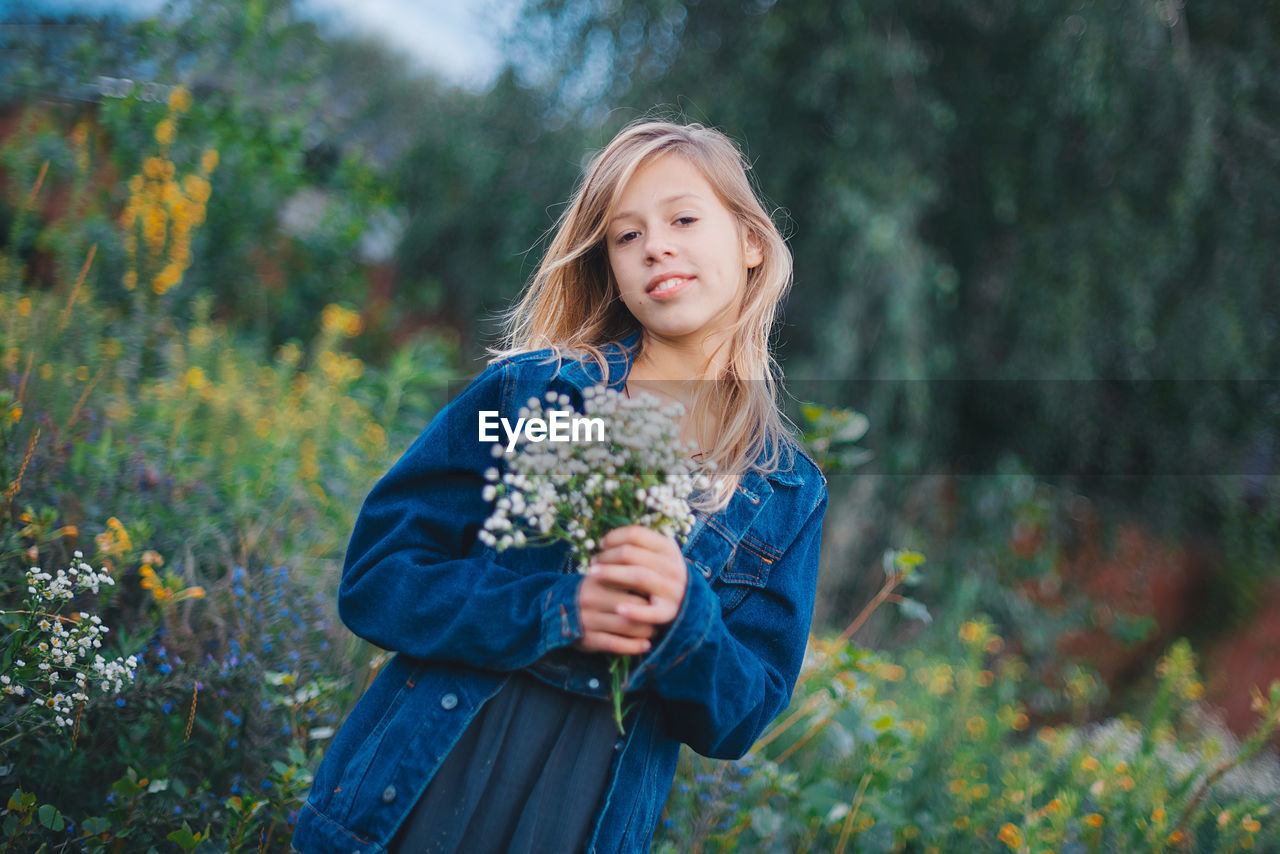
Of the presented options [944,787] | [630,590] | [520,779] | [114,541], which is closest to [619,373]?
[630,590]

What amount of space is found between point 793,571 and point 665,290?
48 cm

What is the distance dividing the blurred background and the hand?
104 cm

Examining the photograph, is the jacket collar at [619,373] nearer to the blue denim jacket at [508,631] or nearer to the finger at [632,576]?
the blue denim jacket at [508,631]

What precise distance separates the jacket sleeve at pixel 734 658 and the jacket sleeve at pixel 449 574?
0.14 m

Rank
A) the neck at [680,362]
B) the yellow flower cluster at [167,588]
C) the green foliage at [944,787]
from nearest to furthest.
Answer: the neck at [680,362], the yellow flower cluster at [167,588], the green foliage at [944,787]

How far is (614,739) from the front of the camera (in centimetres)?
110

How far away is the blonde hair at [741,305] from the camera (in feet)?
4.23

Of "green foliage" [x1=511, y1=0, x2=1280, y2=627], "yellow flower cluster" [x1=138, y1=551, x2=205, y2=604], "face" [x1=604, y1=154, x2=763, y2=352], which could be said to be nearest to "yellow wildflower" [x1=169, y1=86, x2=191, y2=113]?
"green foliage" [x1=511, y1=0, x2=1280, y2=627]

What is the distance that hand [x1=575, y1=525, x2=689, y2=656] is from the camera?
0.94 meters

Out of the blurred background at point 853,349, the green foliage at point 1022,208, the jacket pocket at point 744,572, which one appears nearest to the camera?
the jacket pocket at point 744,572

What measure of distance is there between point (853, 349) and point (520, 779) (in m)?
3.48

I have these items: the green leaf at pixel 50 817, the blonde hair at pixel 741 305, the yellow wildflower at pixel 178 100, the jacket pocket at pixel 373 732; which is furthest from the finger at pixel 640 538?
the yellow wildflower at pixel 178 100

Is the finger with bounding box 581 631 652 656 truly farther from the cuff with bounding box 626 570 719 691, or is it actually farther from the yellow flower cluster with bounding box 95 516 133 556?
the yellow flower cluster with bounding box 95 516 133 556

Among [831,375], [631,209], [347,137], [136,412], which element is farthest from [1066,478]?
[347,137]
